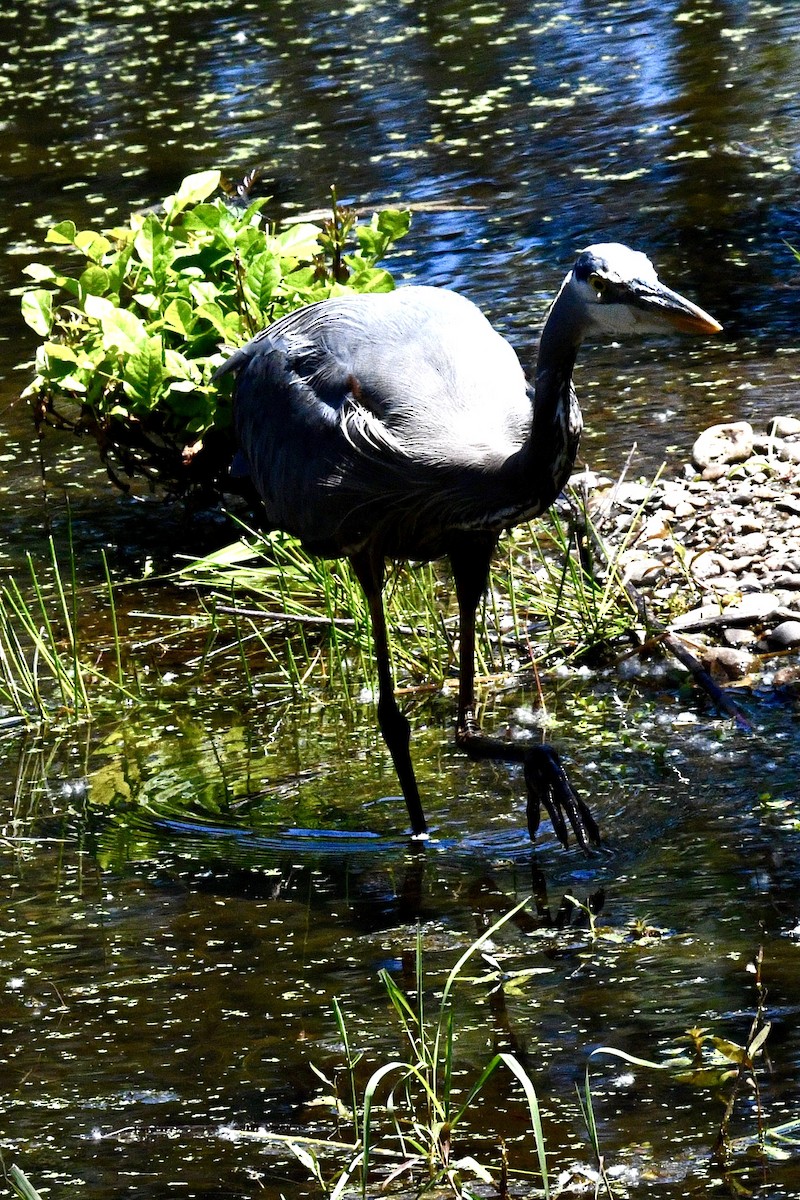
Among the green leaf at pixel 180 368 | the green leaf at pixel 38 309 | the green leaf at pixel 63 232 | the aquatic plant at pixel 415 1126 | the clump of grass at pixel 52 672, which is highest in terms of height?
the green leaf at pixel 63 232

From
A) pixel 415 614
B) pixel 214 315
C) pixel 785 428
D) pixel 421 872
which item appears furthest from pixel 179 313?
pixel 421 872

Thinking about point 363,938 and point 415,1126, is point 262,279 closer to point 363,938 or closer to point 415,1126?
point 363,938

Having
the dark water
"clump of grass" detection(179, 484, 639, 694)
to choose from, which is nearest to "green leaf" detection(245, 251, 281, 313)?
"clump of grass" detection(179, 484, 639, 694)

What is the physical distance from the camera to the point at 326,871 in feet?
14.7

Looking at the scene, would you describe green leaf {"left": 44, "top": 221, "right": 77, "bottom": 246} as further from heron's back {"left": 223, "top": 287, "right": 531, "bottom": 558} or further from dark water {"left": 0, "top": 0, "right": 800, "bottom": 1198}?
heron's back {"left": 223, "top": 287, "right": 531, "bottom": 558}

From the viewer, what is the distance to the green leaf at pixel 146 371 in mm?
6199

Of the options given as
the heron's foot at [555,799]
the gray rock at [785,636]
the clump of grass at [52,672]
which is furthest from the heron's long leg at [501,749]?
the clump of grass at [52,672]

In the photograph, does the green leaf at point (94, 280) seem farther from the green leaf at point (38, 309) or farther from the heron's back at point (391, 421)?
the heron's back at point (391, 421)

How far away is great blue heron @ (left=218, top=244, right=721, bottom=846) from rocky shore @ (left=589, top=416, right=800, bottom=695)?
2.94ft

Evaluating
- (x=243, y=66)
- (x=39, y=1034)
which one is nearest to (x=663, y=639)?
(x=39, y=1034)

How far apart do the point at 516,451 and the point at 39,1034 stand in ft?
5.91

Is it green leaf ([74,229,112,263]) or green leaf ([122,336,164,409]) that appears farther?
green leaf ([74,229,112,263])

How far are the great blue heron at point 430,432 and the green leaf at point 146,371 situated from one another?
110 cm

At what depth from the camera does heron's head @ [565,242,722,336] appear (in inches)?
152
